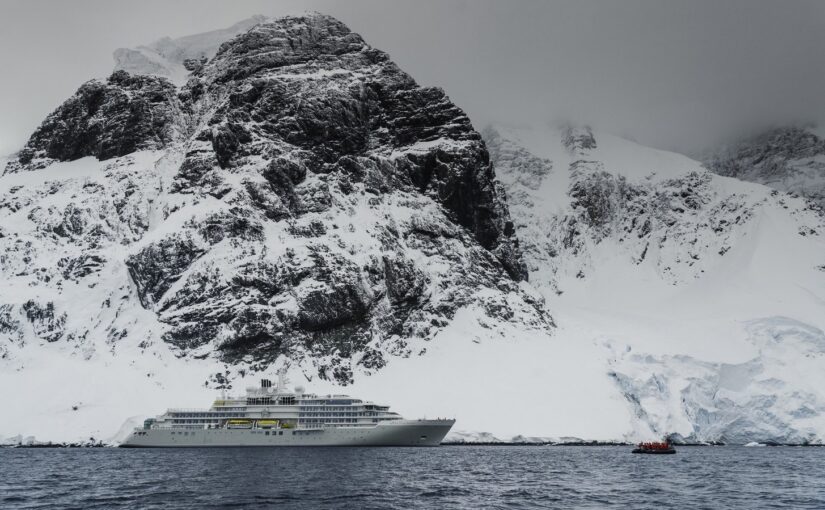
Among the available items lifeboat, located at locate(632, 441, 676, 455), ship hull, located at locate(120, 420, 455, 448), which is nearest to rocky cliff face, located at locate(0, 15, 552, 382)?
ship hull, located at locate(120, 420, 455, 448)

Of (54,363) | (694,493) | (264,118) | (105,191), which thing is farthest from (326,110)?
(694,493)

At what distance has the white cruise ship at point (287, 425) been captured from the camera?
130 meters

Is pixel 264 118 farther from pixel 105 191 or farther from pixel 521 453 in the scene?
pixel 521 453

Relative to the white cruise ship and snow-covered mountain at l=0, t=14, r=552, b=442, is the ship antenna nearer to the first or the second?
the white cruise ship

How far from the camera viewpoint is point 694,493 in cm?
7025

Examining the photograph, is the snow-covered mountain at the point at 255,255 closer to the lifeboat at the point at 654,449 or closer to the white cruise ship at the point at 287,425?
the white cruise ship at the point at 287,425

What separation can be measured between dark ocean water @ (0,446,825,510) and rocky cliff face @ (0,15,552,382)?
161ft

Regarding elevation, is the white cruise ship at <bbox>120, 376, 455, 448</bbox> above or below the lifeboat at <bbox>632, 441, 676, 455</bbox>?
above

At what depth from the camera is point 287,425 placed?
132 meters

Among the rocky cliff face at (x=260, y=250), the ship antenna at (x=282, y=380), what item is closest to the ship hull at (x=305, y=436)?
the ship antenna at (x=282, y=380)

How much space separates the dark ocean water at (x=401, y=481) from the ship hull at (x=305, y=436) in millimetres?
14970

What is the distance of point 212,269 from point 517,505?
11275 cm

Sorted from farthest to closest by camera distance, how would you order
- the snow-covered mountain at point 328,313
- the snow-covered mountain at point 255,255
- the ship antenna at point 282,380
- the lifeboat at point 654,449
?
1. the snow-covered mountain at point 255,255
2. the snow-covered mountain at point 328,313
3. the ship antenna at point 282,380
4. the lifeboat at point 654,449

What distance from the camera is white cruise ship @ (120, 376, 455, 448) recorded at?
427 feet
